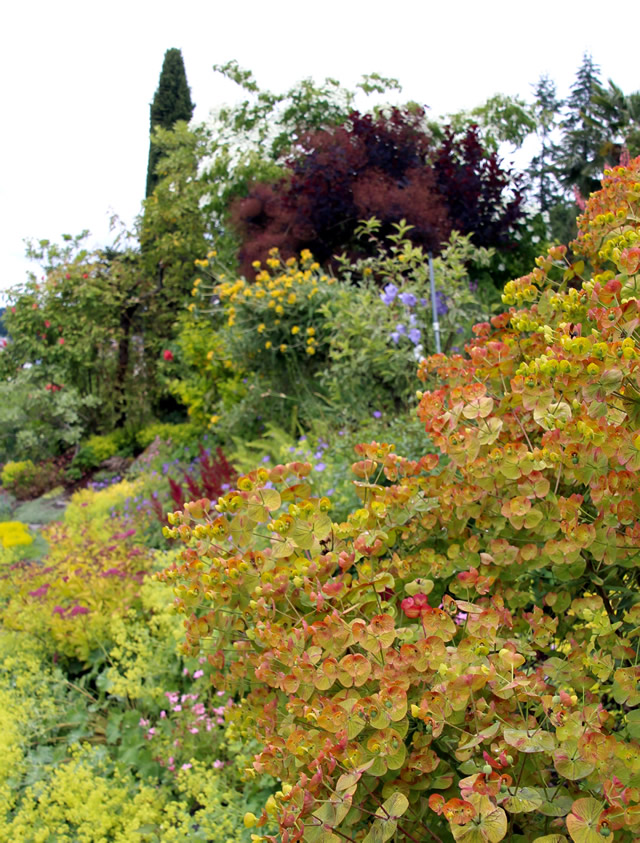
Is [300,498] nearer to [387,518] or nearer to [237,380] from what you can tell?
[387,518]

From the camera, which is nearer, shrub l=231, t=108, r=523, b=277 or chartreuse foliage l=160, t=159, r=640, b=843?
chartreuse foliage l=160, t=159, r=640, b=843

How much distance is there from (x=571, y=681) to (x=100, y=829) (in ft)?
4.69

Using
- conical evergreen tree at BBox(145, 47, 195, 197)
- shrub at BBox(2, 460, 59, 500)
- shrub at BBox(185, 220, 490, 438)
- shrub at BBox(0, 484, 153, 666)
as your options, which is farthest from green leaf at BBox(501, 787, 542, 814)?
conical evergreen tree at BBox(145, 47, 195, 197)

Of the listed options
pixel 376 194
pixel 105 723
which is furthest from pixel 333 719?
pixel 376 194

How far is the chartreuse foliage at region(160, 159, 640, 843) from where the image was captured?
3.02 ft

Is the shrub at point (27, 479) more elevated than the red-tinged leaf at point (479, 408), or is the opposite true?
the red-tinged leaf at point (479, 408)

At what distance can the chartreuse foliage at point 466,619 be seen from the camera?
92cm

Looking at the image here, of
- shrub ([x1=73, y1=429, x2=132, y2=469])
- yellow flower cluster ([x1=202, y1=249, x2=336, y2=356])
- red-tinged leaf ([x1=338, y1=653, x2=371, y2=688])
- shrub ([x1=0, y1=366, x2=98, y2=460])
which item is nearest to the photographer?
red-tinged leaf ([x1=338, y1=653, x2=371, y2=688])

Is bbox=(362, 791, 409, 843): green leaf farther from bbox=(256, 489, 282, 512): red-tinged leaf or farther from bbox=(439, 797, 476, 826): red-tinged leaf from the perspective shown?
bbox=(256, 489, 282, 512): red-tinged leaf

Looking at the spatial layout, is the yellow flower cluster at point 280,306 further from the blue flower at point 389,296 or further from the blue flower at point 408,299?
the blue flower at point 408,299

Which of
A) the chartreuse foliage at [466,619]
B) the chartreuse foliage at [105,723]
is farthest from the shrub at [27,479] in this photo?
the chartreuse foliage at [466,619]

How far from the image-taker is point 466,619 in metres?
1.15

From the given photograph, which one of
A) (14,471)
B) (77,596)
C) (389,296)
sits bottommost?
(14,471)

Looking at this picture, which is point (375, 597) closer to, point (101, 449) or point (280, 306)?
point (280, 306)
